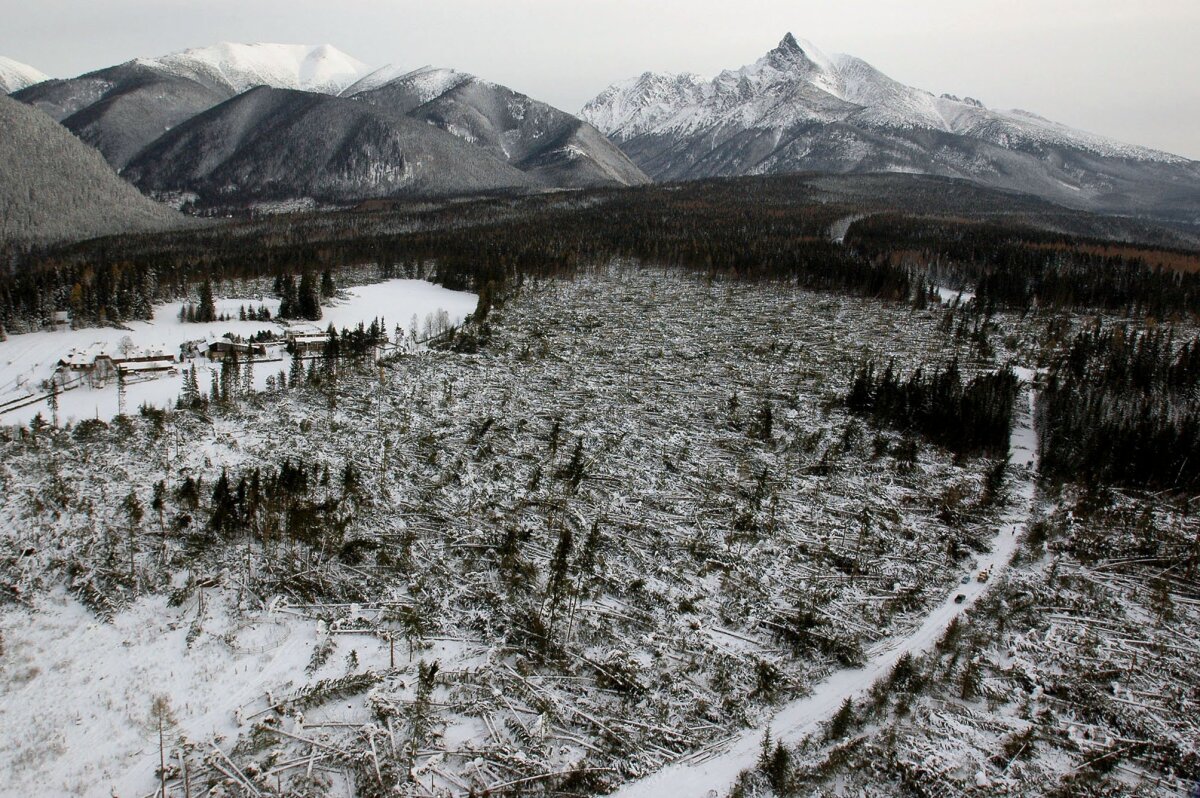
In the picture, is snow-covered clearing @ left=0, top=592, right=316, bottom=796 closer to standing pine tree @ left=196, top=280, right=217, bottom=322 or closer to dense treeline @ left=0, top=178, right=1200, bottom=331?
standing pine tree @ left=196, top=280, right=217, bottom=322

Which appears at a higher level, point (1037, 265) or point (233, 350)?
point (1037, 265)

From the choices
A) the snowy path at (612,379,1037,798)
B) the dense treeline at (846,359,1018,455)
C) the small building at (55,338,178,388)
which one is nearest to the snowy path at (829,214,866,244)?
the dense treeline at (846,359,1018,455)

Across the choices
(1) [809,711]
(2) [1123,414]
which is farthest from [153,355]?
(2) [1123,414]

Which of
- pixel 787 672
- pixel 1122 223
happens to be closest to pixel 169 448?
pixel 787 672

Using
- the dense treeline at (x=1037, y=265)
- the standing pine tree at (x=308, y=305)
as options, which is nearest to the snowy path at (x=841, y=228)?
the dense treeline at (x=1037, y=265)

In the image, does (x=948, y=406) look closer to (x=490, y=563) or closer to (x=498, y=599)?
(x=490, y=563)

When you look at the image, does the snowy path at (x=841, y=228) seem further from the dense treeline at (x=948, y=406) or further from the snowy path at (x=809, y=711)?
the snowy path at (x=809, y=711)
